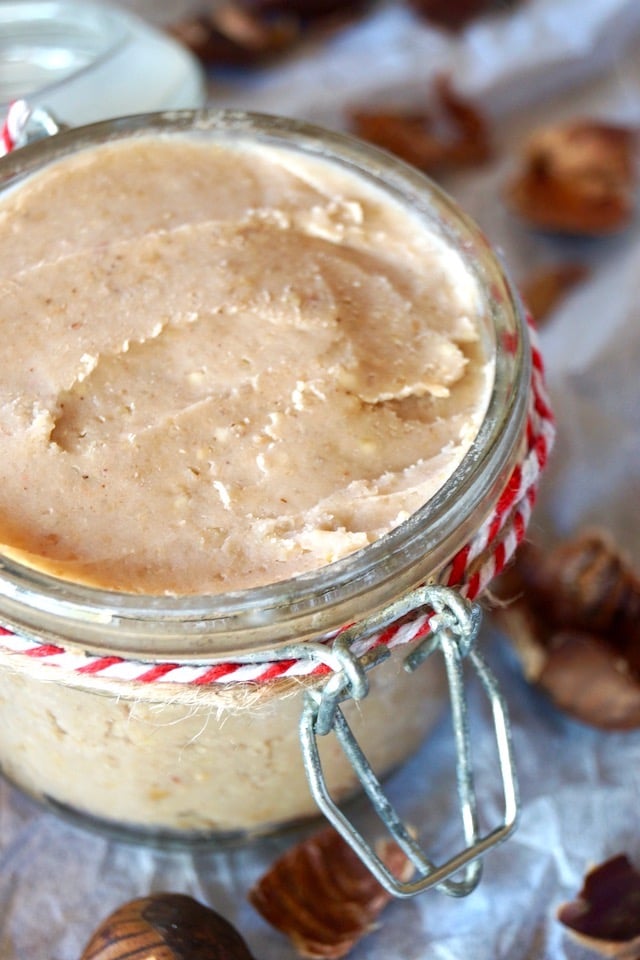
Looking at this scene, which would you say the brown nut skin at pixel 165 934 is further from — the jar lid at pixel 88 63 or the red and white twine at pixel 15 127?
the jar lid at pixel 88 63

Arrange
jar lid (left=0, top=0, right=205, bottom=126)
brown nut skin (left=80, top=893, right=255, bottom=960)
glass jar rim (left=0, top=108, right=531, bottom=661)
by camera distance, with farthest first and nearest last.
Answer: jar lid (left=0, top=0, right=205, bottom=126) < brown nut skin (left=80, top=893, right=255, bottom=960) < glass jar rim (left=0, top=108, right=531, bottom=661)

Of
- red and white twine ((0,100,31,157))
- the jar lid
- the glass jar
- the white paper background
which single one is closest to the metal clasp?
the glass jar

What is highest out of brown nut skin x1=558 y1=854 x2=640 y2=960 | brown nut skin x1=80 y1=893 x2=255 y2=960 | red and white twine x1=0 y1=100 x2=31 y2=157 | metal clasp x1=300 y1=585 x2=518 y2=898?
red and white twine x1=0 y1=100 x2=31 y2=157

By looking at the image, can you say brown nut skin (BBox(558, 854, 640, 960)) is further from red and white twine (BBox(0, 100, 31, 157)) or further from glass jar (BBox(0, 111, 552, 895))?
red and white twine (BBox(0, 100, 31, 157))

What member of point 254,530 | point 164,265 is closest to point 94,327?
point 164,265

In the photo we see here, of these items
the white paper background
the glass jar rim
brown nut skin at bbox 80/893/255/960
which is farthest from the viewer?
the white paper background

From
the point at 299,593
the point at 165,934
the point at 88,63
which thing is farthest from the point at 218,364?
the point at 88,63

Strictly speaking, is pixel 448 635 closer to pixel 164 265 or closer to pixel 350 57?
pixel 164 265
